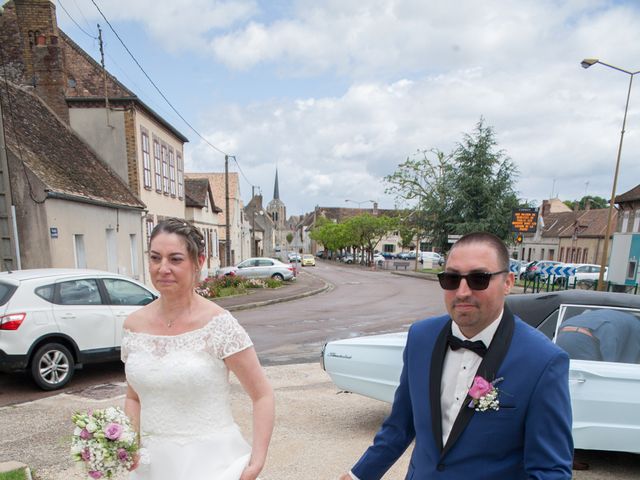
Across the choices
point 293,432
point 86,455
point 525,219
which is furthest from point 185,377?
point 525,219

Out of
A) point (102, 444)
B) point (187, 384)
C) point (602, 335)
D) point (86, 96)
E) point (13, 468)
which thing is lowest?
point (13, 468)

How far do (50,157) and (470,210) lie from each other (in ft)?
71.5

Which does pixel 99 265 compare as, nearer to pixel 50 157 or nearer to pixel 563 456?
pixel 50 157

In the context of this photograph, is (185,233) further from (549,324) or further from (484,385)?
(549,324)

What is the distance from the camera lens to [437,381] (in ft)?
5.33

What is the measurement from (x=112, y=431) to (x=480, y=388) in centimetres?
151

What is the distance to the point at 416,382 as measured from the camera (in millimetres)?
1701

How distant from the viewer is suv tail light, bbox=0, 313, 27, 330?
17.6ft

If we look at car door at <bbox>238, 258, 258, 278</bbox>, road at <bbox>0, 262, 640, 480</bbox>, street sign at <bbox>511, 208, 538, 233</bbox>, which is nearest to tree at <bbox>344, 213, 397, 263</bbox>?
street sign at <bbox>511, 208, 538, 233</bbox>

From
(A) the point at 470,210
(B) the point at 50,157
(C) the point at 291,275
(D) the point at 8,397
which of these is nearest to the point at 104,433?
(D) the point at 8,397

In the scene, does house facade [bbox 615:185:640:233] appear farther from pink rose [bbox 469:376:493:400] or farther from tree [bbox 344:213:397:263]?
pink rose [bbox 469:376:493:400]

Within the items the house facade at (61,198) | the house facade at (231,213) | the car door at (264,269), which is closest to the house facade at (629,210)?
the car door at (264,269)

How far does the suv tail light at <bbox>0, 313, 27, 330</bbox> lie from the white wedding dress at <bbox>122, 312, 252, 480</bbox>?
15.0 ft

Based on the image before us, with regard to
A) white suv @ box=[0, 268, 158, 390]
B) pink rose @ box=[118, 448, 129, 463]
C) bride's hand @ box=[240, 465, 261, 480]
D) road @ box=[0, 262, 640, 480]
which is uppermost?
pink rose @ box=[118, 448, 129, 463]
